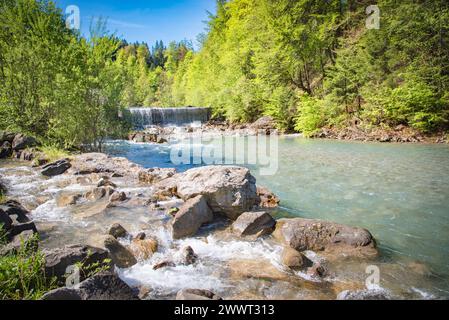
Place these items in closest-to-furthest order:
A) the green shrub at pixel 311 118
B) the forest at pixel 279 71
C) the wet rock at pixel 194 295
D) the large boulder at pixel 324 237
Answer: the wet rock at pixel 194 295, the large boulder at pixel 324 237, the forest at pixel 279 71, the green shrub at pixel 311 118

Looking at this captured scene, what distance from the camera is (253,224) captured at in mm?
5348

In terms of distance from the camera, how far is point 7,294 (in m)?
2.77

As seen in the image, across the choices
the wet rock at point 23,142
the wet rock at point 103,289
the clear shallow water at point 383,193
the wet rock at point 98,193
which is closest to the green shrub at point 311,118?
the clear shallow water at point 383,193

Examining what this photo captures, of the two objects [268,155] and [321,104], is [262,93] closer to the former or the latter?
[321,104]

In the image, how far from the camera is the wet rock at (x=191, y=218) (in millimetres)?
5215

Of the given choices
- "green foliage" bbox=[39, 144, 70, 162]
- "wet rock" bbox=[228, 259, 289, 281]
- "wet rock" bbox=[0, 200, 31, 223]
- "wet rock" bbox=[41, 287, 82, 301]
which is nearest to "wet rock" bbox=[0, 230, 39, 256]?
"wet rock" bbox=[0, 200, 31, 223]

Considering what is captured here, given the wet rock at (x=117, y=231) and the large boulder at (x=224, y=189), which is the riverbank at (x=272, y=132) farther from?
A: the wet rock at (x=117, y=231)

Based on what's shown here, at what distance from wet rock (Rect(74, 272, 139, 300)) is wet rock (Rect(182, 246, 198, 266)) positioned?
1.37 m

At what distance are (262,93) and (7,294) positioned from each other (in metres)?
24.8

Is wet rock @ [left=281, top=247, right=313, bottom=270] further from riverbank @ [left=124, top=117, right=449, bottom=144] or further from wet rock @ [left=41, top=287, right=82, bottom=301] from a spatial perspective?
riverbank @ [left=124, top=117, right=449, bottom=144]

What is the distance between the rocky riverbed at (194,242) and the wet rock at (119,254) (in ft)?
0.05

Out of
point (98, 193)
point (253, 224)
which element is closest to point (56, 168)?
point (98, 193)
